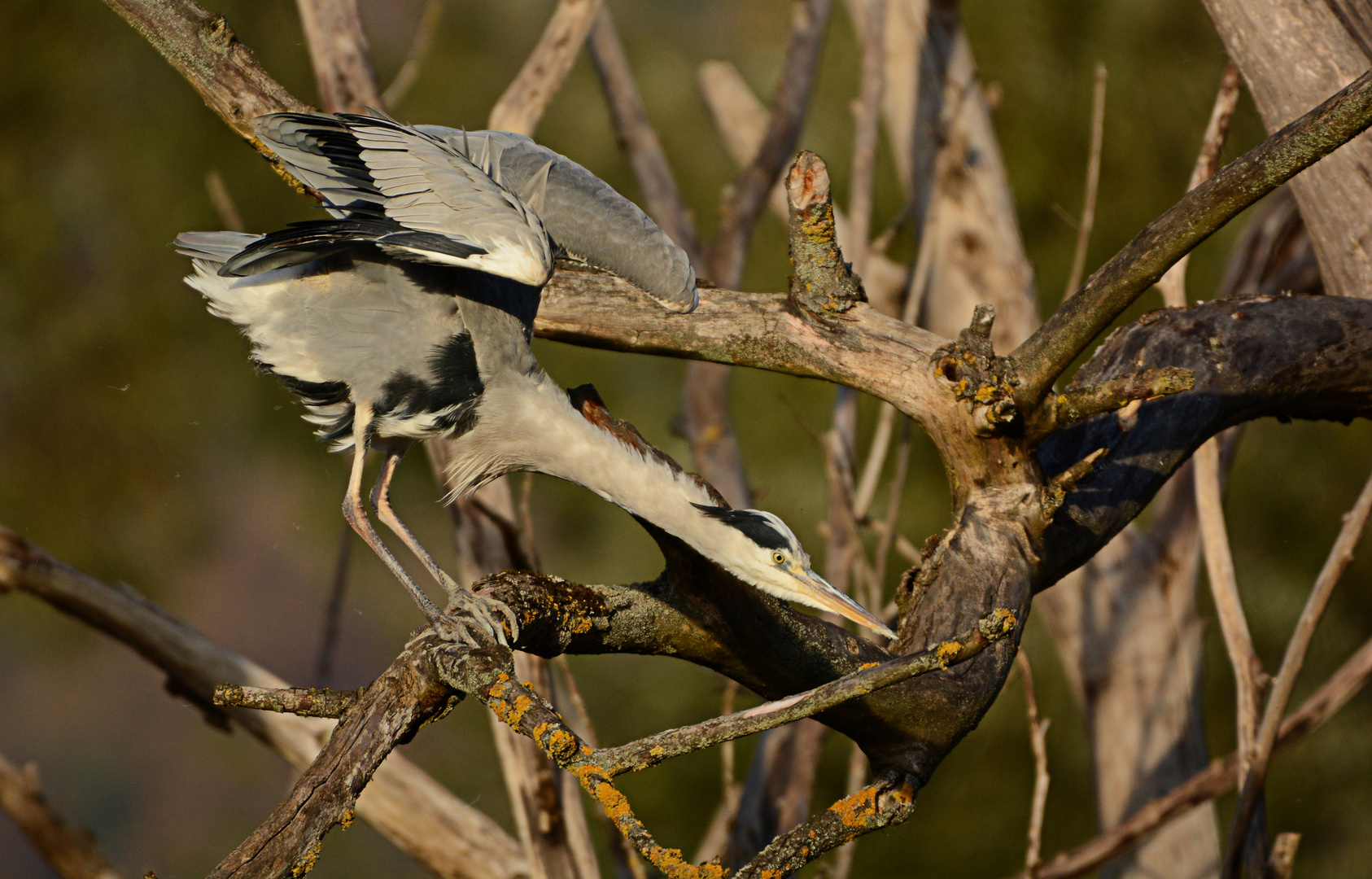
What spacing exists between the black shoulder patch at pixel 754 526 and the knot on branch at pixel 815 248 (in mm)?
470

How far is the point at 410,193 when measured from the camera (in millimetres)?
1966

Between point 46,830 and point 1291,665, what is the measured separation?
10.7ft

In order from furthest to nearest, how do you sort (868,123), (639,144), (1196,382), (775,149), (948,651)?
(639,144) → (775,149) → (868,123) → (1196,382) → (948,651)

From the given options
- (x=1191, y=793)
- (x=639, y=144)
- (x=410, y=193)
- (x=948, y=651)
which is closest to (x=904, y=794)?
(x=948, y=651)

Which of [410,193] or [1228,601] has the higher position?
[410,193]

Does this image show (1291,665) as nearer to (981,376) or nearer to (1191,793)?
(1191,793)

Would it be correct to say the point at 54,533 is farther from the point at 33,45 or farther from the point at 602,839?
the point at 602,839

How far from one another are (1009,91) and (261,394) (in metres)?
4.42

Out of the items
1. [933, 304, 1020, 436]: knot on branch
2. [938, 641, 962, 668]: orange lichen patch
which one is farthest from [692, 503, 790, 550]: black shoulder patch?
[938, 641, 962, 668]: orange lichen patch

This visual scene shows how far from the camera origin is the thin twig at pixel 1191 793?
2.73 m

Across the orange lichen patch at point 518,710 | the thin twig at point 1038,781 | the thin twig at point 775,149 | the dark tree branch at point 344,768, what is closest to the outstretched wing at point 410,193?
the dark tree branch at point 344,768

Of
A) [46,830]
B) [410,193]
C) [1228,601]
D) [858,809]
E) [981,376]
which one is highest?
[410,193]

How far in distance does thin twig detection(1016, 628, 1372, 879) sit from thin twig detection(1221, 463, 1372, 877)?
104mm

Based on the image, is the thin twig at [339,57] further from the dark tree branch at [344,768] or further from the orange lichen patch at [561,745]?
the orange lichen patch at [561,745]
